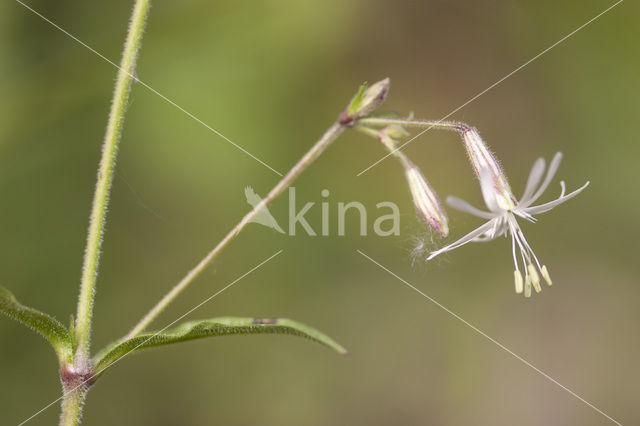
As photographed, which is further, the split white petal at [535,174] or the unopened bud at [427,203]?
the unopened bud at [427,203]

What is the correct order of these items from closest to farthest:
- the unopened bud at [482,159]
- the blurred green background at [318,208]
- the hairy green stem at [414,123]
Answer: the hairy green stem at [414,123]
the unopened bud at [482,159]
the blurred green background at [318,208]

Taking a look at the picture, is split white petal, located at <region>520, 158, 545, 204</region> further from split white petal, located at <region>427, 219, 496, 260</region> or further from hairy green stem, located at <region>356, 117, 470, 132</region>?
hairy green stem, located at <region>356, 117, 470, 132</region>

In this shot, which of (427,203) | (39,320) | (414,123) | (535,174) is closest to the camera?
(39,320)

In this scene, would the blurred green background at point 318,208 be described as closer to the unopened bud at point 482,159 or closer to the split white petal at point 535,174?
the unopened bud at point 482,159

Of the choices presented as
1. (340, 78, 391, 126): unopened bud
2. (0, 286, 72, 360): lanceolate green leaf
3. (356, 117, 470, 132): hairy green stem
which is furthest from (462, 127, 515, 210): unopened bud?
(0, 286, 72, 360): lanceolate green leaf

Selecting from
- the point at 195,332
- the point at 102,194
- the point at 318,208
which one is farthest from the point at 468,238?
the point at 318,208

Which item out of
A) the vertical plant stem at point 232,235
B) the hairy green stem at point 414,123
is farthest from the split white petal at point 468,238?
the vertical plant stem at point 232,235

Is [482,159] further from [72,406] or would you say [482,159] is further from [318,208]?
[318,208]
